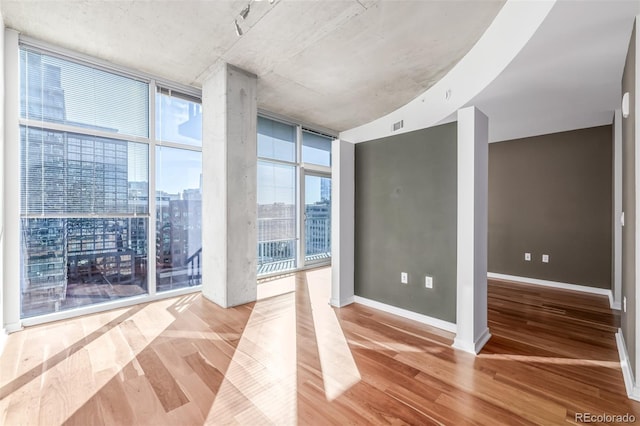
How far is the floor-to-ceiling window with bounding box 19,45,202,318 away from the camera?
302 centimetres

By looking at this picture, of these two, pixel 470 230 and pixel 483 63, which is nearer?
pixel 470 230

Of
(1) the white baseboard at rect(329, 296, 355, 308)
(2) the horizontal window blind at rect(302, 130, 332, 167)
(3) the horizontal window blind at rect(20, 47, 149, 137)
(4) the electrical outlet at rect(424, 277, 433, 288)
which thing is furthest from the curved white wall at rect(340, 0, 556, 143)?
(3) the horizontal window blind at rect(20, 47, 149, 137)

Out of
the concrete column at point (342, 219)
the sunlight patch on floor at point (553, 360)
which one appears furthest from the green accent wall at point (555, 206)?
the concrete column at point (342, 219)

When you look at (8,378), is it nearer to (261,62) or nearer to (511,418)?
(511,418)

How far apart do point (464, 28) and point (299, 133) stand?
3.38 metres

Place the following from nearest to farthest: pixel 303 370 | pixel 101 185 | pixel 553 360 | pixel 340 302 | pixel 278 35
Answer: pixel 303 370 < pixel 553 360 < pixel 278 35 < pixel 101 185 < pixel 340 302

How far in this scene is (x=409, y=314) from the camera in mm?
3125

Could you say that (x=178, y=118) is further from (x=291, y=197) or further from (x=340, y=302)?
(x=340, y=302)

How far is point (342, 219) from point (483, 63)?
85.9 inches

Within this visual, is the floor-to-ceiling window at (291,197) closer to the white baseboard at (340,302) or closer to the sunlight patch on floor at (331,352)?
the sunlight patch on floor at (331,352)

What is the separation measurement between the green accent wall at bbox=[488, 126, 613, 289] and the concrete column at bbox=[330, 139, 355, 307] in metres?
3.08

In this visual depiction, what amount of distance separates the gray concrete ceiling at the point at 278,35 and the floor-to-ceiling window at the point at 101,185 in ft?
1.23

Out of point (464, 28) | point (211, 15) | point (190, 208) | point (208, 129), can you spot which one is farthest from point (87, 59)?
point (464, 28)

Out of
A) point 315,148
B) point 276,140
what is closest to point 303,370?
point 276,140
